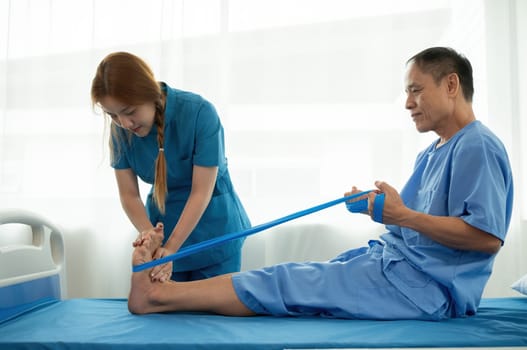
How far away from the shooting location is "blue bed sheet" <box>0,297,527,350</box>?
1179 millimetres

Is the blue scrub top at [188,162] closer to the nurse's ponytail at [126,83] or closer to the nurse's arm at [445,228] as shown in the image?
the nurse's ponytail at [126,83]

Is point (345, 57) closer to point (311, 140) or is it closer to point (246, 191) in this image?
point (311, 140)

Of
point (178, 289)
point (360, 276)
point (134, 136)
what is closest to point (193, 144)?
point (134, 136)

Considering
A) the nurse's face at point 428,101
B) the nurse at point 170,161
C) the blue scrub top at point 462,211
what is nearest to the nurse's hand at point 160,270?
the nurse at point 170,161

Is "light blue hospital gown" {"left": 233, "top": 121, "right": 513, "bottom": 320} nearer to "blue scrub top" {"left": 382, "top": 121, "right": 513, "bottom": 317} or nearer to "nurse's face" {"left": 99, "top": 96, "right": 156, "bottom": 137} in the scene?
"blue scrub top" {"left": 382, "top": 121, "right": 513, "bottom": 317}

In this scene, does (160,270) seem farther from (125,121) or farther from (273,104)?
(273,104)

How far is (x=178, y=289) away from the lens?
59.7 inches

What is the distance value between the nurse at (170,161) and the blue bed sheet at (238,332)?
23 centimetres

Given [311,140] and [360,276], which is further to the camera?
[311,140]

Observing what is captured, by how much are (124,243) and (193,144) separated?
1018 mm

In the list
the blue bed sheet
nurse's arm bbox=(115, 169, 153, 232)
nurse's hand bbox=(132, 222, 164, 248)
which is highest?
nurse's arm bbox=(115, 169, 153, 232)

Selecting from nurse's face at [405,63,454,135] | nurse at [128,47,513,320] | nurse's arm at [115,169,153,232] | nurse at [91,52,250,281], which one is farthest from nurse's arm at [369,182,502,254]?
nurse's arm at [115,169,153,232]

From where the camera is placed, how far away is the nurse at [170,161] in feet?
5.06

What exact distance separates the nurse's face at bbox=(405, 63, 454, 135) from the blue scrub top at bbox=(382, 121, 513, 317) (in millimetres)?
71
